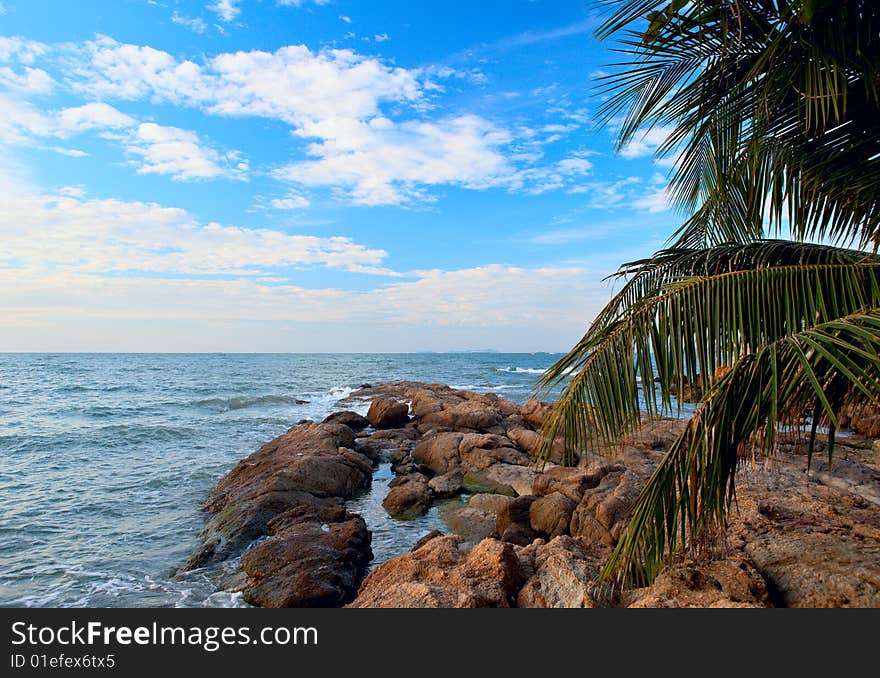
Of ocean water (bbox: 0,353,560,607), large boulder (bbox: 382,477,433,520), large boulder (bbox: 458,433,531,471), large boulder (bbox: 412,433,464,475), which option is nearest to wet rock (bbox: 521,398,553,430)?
large boulder (bbox: 458,433,531,471)

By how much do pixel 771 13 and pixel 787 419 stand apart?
9.59ft

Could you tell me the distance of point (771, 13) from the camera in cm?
358

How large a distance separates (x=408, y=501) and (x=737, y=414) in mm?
8681

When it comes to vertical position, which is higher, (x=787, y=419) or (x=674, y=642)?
(x=787, y=419)

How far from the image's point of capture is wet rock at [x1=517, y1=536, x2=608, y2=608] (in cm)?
455

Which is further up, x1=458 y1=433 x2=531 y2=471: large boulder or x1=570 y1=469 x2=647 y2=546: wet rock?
x1=570 y1=469 x2=647 y2=546: wet rock

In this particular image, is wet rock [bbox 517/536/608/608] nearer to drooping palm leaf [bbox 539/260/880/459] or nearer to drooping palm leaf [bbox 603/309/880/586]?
drooping palm leaf [bbox 603/309/880/586]

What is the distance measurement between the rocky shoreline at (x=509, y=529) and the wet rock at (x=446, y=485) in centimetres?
5

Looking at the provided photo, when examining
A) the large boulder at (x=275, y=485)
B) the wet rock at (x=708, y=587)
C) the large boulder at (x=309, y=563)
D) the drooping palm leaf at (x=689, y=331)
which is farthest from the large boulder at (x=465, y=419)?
the drooping palm leaf at (x=689, y=331)

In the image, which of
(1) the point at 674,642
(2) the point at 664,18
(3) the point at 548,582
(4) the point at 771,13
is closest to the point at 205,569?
(3) the point at 548,582

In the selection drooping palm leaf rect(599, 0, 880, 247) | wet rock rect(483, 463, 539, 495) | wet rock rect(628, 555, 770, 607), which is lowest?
wet rock rect(483, 463, 539, 495)

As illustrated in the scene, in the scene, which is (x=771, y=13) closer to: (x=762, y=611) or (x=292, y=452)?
(x=762, y=611)

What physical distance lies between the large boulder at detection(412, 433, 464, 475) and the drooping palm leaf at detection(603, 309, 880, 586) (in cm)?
1027

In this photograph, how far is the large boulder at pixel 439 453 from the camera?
1345 centimetres
